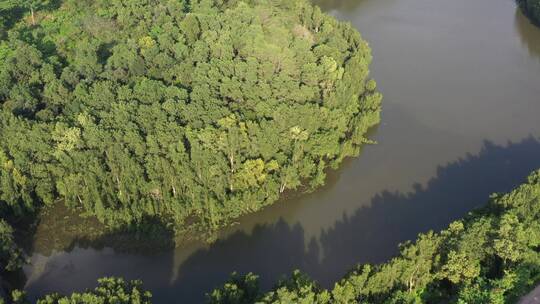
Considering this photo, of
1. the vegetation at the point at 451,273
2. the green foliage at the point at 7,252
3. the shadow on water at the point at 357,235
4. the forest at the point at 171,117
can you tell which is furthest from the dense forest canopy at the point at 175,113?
the vegetation at the point at 451,273

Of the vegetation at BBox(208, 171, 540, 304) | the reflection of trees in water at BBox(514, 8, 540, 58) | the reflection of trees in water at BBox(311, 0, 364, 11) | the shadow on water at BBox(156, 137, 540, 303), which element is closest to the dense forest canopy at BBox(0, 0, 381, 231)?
the shadow on water at BBox(156, 137, 540, 303)

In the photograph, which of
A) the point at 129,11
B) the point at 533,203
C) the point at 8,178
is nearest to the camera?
the point at 533,203

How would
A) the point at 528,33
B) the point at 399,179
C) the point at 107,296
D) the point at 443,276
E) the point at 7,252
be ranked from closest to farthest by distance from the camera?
1. the point at 107,296
2. the point at 443,276
3. the point at 7,252
4. the point at 399,179
5. the point at 528,33

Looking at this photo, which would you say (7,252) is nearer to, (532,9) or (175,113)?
(175,113)

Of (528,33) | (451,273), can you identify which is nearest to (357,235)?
(451,273)

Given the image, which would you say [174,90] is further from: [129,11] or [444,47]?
[444,47]

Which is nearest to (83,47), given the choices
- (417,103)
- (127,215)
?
(127,215)

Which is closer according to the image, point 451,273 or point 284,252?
point 451,273
